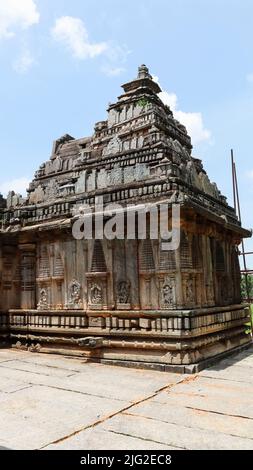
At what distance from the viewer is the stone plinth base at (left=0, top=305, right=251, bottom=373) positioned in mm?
8375

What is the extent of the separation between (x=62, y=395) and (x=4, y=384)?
54.9 inches

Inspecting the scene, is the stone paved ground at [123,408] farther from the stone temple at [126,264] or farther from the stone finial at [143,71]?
the stone finial at [143,71]

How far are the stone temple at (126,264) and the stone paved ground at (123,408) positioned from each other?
0.95 m

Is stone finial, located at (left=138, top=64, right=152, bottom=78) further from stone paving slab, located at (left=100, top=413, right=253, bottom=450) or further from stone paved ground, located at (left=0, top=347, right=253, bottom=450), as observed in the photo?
stone paving slab, located at (left=100, top=413, right=253, bottom=450)

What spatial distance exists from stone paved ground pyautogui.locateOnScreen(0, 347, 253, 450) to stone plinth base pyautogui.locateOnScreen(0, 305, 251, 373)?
0.50 metres

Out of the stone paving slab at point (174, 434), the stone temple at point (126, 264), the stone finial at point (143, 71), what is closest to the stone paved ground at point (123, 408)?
the stone paving slab at point (174, 434)

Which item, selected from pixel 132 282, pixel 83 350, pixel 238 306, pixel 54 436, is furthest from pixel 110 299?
pixel 54 436

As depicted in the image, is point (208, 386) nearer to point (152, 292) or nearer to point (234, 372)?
point (234, 372)

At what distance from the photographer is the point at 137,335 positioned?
29.2ft

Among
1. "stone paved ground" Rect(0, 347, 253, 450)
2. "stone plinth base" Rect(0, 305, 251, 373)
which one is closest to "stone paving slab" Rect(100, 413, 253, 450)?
"stone paved ground" Rect(0, 347, 253, 450)

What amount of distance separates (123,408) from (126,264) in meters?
4.25

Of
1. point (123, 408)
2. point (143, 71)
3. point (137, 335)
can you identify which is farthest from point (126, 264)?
point (143, 71)

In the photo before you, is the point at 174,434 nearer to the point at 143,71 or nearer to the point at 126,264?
the point at 126,264

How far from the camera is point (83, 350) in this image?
32.4 ft
